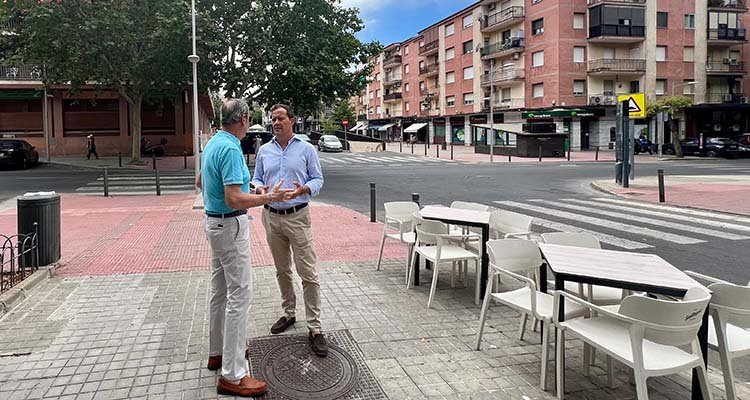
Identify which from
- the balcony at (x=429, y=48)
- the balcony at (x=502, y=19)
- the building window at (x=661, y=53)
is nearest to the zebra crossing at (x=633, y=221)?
the building window at (x=661, y=53)

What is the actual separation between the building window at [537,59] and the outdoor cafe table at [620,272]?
4821 cm

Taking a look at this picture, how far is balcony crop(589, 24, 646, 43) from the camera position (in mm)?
45969

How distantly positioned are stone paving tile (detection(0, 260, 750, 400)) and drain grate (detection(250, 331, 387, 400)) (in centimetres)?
13

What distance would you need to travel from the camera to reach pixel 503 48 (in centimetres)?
5359

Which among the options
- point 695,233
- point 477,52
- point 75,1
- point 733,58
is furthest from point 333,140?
point 695,233

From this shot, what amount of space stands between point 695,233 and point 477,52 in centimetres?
5106

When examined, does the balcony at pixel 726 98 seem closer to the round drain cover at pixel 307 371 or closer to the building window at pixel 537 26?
the building window at pixel 537 26

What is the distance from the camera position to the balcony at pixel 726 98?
163 ft

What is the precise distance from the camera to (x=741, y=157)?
3912cm

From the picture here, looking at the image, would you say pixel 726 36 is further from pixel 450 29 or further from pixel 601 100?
pixel 450 29

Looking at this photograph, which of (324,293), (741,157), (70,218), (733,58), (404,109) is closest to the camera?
(324,293)

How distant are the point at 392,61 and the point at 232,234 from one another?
270ft

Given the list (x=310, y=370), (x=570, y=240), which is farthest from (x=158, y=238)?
(x=570, y=240)

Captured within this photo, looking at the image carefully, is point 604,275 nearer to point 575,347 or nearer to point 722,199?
point 575,347
